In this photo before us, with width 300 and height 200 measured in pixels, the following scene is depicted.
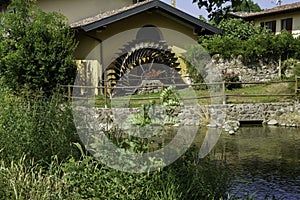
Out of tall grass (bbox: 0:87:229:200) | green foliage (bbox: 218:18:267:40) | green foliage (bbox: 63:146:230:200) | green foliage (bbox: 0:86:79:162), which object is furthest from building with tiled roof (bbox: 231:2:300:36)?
green foliage (bbox: 63:146:230:200)

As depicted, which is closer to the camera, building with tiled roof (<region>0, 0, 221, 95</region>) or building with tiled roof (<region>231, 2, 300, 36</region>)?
building with tiled roof (<region>0, 0, 221, 95</region>)

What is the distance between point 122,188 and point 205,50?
12.7 metres

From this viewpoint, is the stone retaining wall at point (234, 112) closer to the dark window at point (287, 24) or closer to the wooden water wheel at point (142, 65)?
the wooden water wheel at point (142, 65)

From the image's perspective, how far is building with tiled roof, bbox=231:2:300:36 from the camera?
Answer: 23797mm

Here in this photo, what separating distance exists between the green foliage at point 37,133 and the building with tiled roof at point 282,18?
19435 millimetres

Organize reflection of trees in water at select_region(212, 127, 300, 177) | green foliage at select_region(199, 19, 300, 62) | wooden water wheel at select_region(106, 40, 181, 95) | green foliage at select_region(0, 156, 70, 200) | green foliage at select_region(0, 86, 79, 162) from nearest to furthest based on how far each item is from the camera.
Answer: green foliage at select_region(0, 156, 70, 200)
green foliage at select_region(0, 86, 79, 162)
reflection of trees in water at select_region(212, 127, 300, 177)
wooden water wheel at select_region(106, 40, 181, 95)
green foliage at select_region(199, 19, 300, 62)

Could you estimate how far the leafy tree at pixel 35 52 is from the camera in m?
12.0

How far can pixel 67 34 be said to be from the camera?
12.7 m

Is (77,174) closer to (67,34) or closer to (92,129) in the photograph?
(92,129)

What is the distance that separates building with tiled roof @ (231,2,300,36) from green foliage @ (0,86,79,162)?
19435mm

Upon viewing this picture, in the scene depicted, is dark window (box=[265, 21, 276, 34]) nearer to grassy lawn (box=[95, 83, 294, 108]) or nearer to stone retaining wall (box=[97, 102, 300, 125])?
grassy lawn (box=[95, 83, 294, 108])

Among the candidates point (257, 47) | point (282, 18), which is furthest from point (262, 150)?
point (282, 18)

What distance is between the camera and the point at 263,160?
Answer: 7543mm

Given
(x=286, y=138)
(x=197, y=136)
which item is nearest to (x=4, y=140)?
(x=197, y=136)
